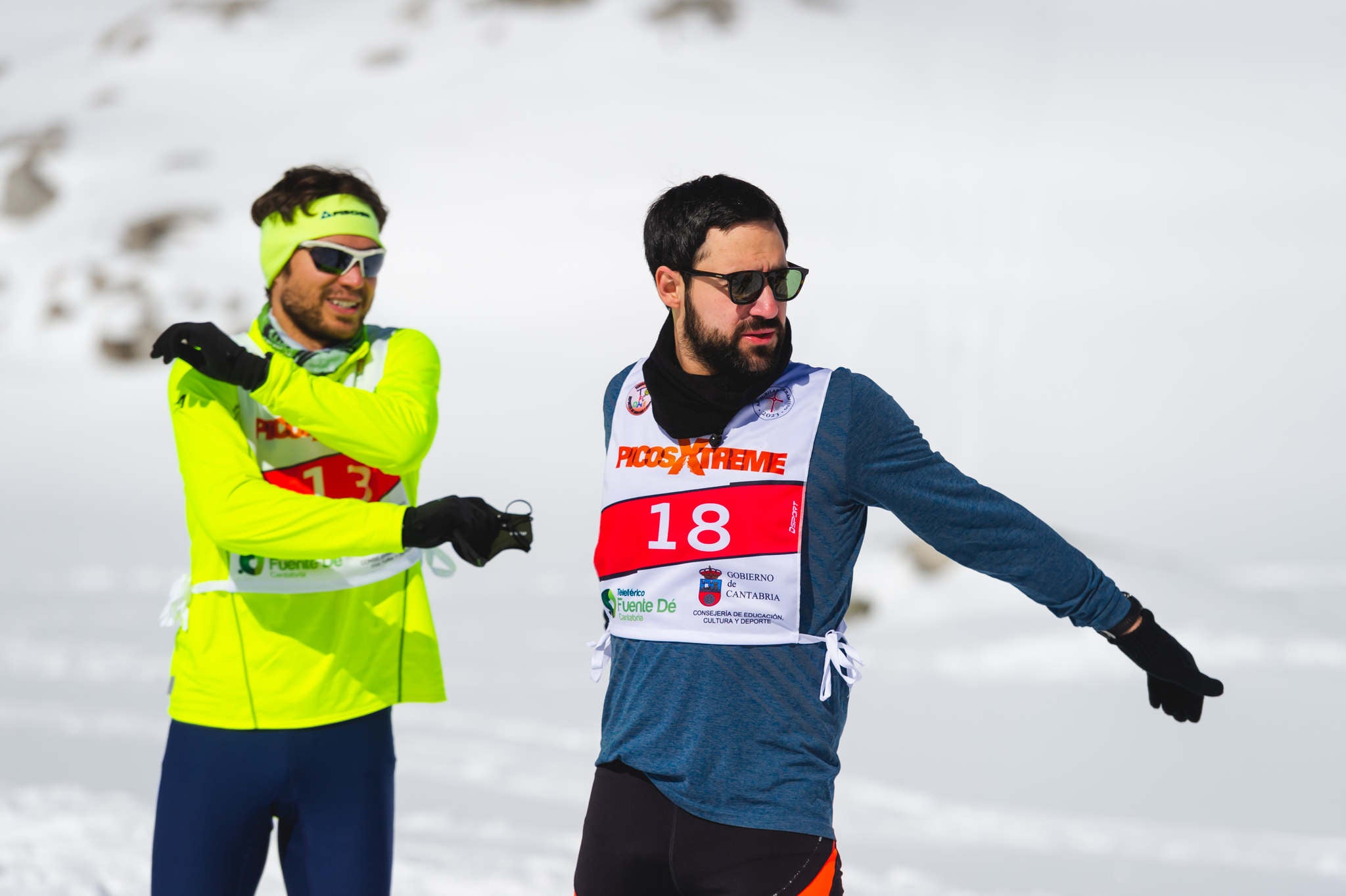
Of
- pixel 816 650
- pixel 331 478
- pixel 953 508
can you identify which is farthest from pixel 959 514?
pixel 331 478

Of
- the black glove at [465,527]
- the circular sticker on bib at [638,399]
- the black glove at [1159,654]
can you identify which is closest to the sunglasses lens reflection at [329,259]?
the black glove at [465,527]

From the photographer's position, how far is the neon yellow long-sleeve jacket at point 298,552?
2688mm

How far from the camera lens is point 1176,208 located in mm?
23469

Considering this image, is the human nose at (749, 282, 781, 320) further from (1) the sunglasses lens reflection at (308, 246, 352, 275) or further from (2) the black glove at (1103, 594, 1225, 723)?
(1) the sunglasses lens reflection at (308, 246, 352, 275)

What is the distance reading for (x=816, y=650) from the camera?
7.74ft

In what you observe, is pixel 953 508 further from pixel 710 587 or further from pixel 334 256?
pixel 334 256

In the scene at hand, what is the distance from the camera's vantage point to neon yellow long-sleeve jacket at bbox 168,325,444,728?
8.82 ft

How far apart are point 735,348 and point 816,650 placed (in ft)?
1.68

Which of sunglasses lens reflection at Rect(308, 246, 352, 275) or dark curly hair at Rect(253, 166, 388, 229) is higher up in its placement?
dark curly hair at Rect(253, 166, 388, 229)

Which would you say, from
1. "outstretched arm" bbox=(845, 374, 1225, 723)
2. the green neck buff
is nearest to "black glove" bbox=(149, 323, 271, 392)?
the green neck buff

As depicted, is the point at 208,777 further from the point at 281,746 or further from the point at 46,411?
the point at 46,411

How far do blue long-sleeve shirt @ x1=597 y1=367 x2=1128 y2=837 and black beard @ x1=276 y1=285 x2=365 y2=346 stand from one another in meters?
0.99

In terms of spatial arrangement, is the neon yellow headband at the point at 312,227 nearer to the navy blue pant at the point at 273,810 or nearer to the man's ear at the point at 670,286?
the man's ear at the point at 670,286

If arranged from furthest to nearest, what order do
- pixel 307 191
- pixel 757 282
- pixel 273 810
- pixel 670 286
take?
pixel 307 191 < pixel 273 810 < pixel 670 286 < pixel 757 282
